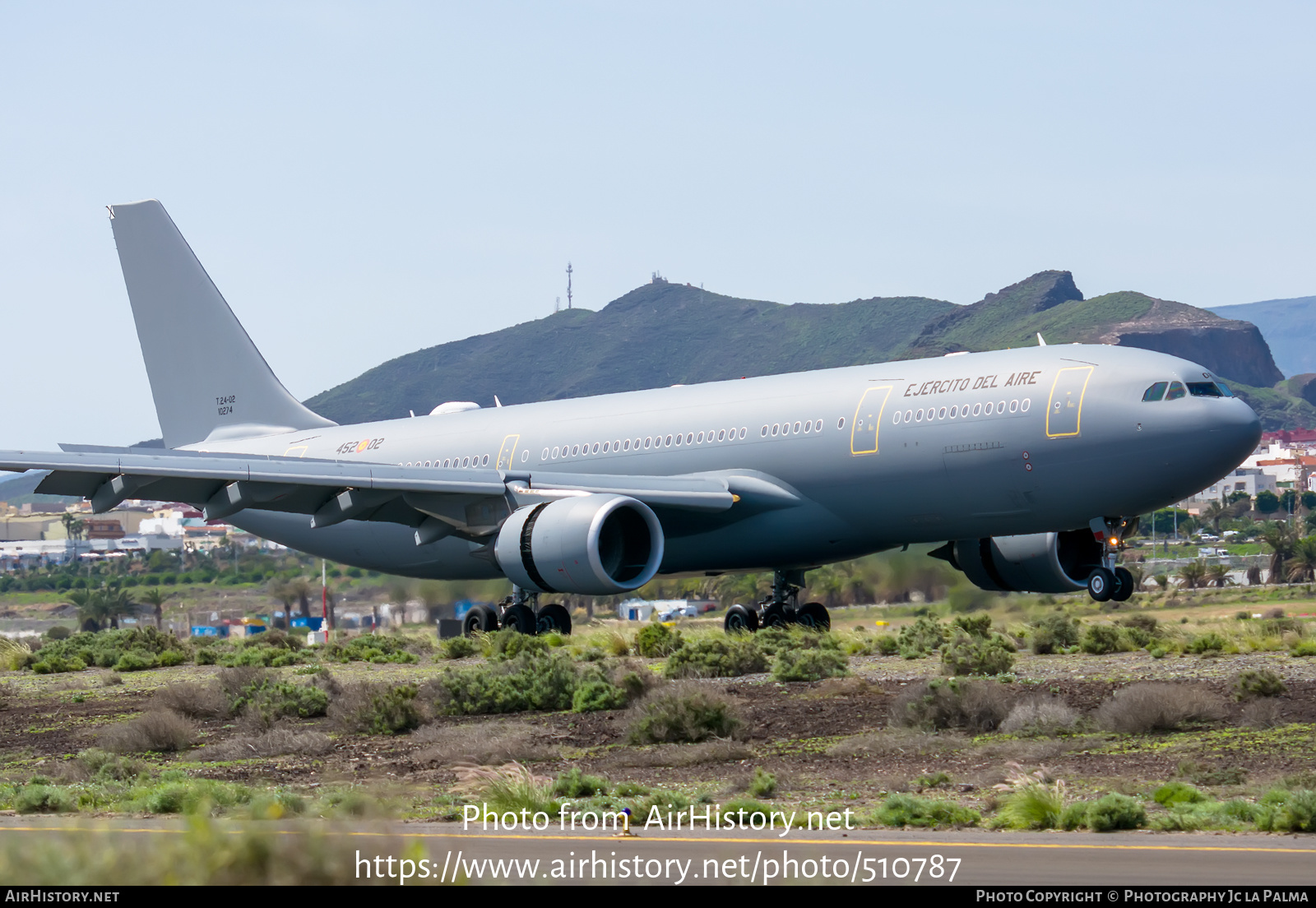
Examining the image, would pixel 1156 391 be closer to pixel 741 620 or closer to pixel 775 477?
pixel 775 477

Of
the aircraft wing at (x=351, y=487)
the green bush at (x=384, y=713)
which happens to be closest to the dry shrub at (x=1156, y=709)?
the green bush at (x=384, y=713)

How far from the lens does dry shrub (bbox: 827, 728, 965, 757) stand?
16.1m

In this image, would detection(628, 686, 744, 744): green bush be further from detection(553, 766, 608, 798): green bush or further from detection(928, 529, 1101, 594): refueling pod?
detection(928, 529, 1101, 594): refueling pod

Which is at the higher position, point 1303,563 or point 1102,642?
point 1102,642

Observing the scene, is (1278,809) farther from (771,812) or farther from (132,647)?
(132,647)

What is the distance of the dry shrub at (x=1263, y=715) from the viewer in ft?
55.5

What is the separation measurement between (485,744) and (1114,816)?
7935 millimetres

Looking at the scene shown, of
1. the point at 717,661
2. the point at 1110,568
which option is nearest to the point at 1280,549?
the point at 1110,568

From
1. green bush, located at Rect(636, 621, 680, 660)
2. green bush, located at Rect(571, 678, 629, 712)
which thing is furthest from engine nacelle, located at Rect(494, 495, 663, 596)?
green bush, located at Rect(636, 621, 680, 660)

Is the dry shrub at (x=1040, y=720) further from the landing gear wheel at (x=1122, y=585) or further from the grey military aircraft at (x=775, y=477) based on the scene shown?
the grey military aircraft at (x=775, y=477)

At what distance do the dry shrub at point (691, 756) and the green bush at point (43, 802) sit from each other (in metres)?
5.18

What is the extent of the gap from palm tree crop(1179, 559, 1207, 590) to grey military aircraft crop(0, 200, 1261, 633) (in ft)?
152

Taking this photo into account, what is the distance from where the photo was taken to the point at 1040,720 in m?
17.0
